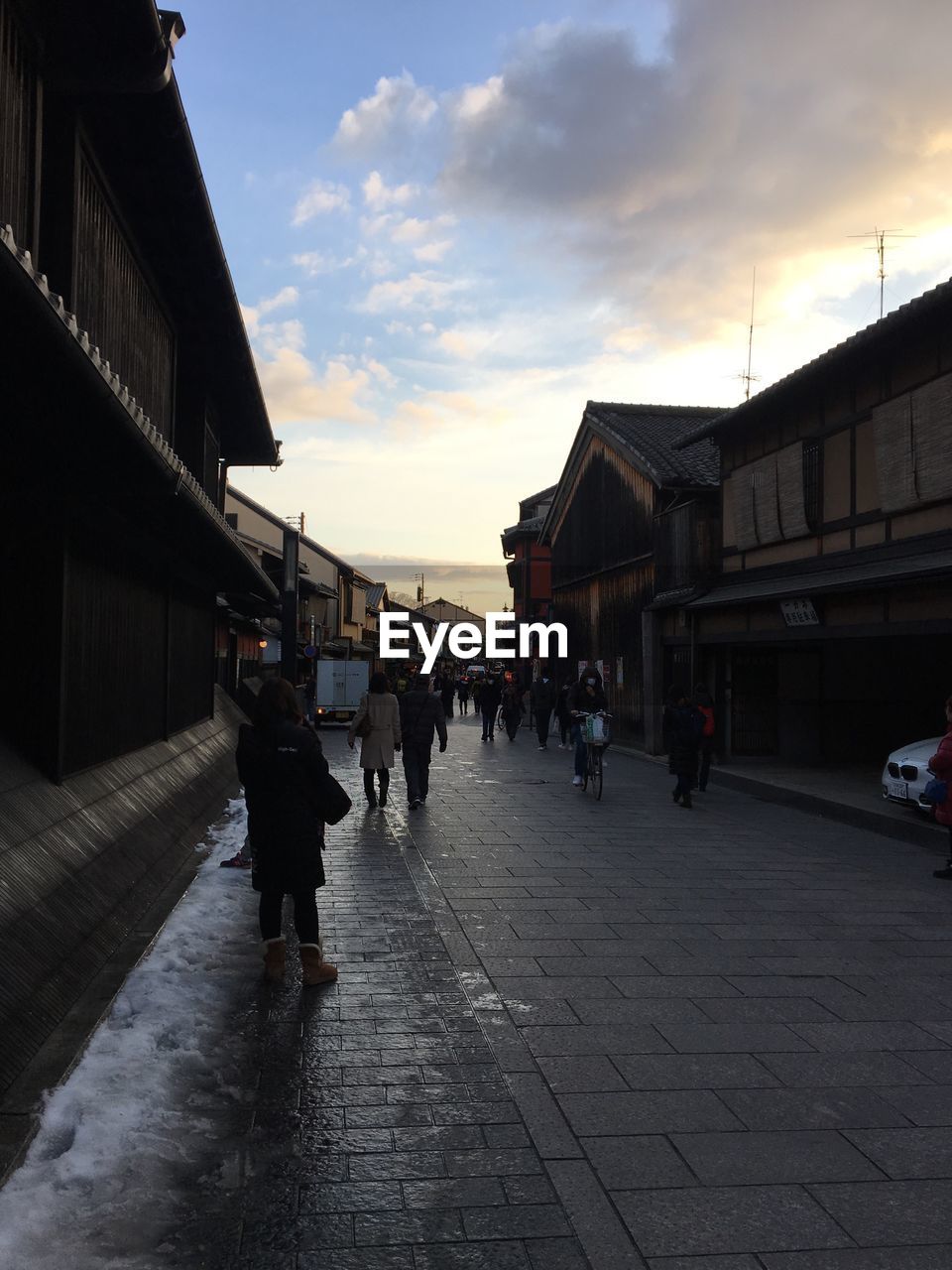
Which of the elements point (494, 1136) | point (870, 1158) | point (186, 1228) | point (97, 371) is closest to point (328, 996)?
point (494, 1136)

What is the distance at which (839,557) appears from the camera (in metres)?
15.6

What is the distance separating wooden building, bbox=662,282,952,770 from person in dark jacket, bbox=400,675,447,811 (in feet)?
18.2

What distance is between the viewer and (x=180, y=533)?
10.2m

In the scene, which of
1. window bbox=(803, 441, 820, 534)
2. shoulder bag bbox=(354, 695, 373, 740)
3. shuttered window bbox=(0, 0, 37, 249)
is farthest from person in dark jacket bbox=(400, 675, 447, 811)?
shuttered window bbox=(0, 0, 37, 249)

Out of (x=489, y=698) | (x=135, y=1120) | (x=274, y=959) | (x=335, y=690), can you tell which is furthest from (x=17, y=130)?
(x=335, y=690)

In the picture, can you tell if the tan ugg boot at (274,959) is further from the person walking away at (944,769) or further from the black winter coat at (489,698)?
the black winter coat at (489,698)

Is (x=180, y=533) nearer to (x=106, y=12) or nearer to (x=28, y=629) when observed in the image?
(x=28, y=629)

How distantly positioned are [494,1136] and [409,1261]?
93 cm

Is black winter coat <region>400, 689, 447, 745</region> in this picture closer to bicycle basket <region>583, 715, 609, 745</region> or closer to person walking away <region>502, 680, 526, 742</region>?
bicycle basket <region>583, 715, 609, 745</region>

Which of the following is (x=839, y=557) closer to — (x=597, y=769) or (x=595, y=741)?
(x=595, y=741)

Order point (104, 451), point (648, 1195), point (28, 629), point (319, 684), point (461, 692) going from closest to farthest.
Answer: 1. point (648, 1195)
2. point (104, 451)
3. point (28, 629)
4. point (319, 684)
5. point (461, 692)

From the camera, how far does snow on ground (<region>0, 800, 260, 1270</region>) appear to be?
10.6 ft

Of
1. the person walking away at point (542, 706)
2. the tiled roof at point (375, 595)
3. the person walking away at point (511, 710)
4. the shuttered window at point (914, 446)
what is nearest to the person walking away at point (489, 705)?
the person walking away at point (511, 710)

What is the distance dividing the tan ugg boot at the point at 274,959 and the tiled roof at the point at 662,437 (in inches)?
646
